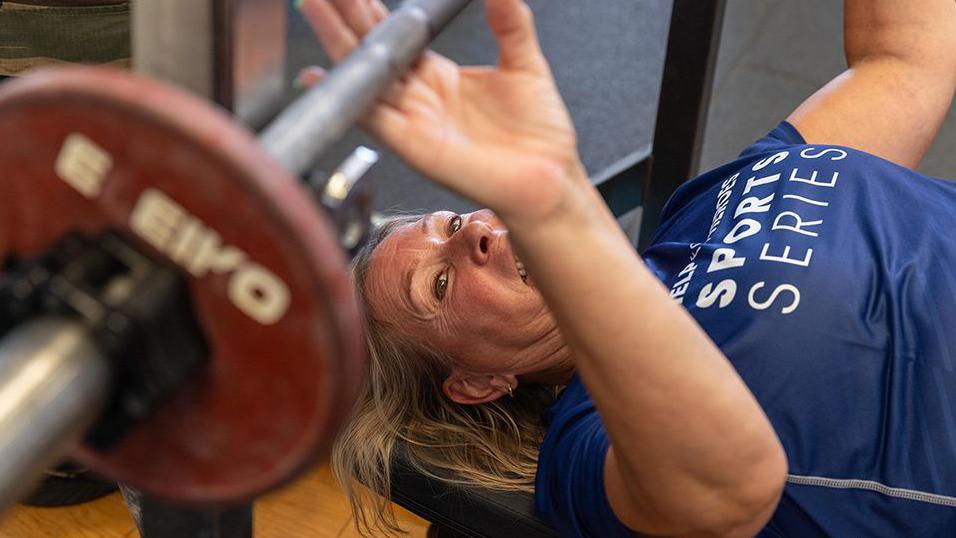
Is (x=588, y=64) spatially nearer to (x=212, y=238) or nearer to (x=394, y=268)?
(x=394, y=268)

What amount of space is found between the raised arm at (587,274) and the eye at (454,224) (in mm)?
577

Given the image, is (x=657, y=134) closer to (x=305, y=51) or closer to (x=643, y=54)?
(x=643, y=54)

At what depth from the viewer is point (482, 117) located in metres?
0.65

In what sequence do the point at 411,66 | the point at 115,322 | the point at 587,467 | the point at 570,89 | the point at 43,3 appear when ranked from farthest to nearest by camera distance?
the point at 570,89, the point at 43,3, the point at 587,467, the point at 411,66, the point at 115,322

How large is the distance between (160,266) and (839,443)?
776 millimetres

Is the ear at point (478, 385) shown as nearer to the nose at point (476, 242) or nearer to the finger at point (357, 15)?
the nose at point (476, 242)

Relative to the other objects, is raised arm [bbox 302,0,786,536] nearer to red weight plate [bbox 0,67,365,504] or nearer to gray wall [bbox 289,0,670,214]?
red weight plate [bbox 0,67,365,504]

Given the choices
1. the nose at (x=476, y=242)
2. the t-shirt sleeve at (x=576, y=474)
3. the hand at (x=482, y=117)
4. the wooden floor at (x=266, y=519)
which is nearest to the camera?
the hand at (x=482, y=117)

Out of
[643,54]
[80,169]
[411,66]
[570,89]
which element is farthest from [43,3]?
[643,54]

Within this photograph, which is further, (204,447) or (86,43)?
(86,43)

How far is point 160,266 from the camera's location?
1.47 ft

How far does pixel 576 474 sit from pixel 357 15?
1.71 ft

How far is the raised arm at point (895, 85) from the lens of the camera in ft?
4.35

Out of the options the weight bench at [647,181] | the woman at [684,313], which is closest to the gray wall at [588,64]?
the weight bench at [647,181]
